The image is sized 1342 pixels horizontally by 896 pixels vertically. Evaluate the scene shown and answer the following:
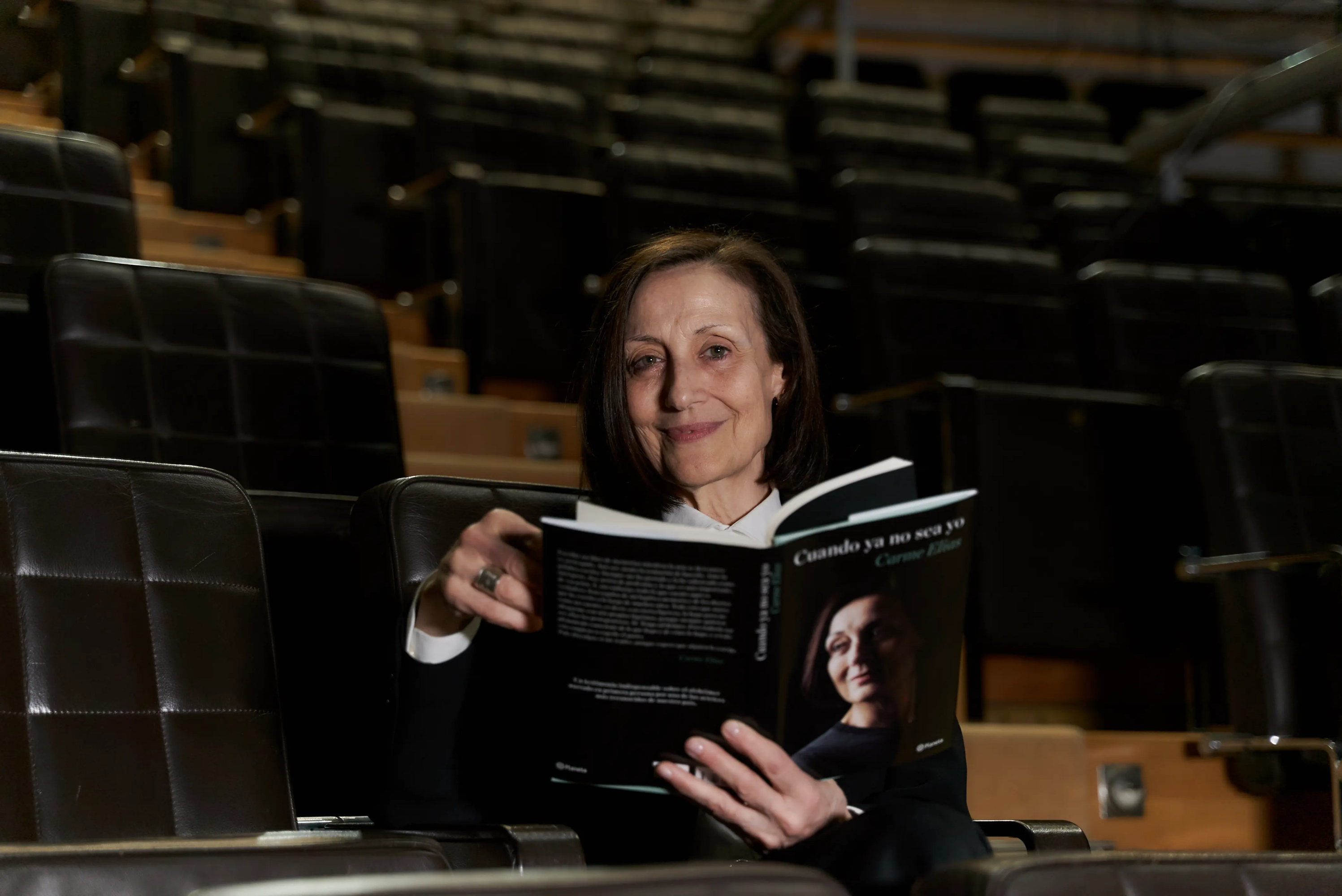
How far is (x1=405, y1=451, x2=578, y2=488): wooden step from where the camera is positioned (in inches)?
48.8

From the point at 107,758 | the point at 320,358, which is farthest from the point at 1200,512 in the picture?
the point at 107,758

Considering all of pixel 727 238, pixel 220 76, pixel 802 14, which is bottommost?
pixel 727 238

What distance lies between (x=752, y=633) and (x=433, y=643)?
0.62ft

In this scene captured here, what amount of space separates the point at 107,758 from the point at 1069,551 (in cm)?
86

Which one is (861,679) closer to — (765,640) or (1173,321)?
(765,640)

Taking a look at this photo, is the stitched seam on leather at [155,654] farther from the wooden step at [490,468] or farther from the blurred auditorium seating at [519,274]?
the blurred auditorium seating at [519,274]

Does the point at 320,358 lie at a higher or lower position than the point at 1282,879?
higher

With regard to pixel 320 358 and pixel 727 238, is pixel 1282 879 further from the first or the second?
pixel 320 358

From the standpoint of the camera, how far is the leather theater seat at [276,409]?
812 millimetres

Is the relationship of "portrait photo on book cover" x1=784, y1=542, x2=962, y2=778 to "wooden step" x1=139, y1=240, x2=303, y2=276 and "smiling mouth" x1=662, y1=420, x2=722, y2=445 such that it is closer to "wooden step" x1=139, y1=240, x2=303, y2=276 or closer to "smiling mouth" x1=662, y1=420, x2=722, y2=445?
"smiling mouth" x1=662, y1=420, x2=722, y2=445

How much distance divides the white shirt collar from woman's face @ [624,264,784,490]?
18 mm

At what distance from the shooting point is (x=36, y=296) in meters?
0.93

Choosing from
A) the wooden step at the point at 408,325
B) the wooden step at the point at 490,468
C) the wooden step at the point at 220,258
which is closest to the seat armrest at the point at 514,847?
the wooden step at the point at 490,468

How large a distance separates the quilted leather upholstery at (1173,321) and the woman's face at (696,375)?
2.82 ft
